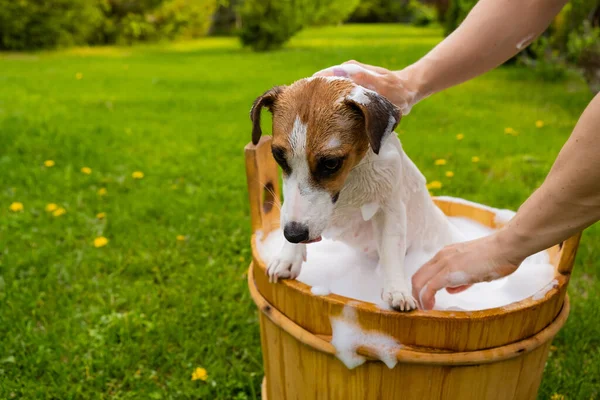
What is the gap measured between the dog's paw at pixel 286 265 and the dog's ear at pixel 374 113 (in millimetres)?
446

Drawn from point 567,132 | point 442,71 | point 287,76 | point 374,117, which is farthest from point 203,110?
point 374,117

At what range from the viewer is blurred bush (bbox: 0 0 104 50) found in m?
11.2

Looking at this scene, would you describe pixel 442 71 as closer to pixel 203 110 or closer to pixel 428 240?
pixel 428 240

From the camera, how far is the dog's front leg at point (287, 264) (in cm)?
144

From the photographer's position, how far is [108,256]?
9.38ft

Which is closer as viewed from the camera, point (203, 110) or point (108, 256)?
point (108, 256)

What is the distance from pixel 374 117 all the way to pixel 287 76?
6649 mm

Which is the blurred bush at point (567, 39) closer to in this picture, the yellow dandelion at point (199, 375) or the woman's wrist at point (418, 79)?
the woman's wrist at point (418, 79)

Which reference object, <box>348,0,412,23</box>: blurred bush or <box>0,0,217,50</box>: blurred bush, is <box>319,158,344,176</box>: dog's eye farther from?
<box>348,0,412,23</box>: blurred bush

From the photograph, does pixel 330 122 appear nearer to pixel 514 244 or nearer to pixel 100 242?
pixel 514 244

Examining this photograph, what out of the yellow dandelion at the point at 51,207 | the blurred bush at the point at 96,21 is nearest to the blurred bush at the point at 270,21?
the blurred bush at the point at 96,21

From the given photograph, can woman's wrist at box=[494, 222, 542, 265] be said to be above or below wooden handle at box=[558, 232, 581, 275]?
above

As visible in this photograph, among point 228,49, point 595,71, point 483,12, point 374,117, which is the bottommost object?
point 228,49

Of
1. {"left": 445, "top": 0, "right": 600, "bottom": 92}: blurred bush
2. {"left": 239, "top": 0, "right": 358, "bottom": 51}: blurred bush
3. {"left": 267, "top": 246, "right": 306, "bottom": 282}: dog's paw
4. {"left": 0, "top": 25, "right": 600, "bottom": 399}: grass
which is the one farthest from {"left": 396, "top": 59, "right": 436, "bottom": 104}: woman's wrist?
{"left": 239, "top": 0, "right": 358, "bottom": 51}: blurred bush
